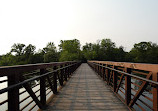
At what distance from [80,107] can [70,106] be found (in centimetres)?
26

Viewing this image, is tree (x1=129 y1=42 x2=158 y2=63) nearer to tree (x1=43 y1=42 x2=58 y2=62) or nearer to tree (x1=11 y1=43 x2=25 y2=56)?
tree (x1=43 y1=42 x2=58 y2=62)

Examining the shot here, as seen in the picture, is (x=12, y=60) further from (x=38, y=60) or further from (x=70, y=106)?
(x=70, y=106)

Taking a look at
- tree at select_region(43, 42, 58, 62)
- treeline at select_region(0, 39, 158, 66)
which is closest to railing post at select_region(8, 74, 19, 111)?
treeline at select_region(0, 39, 158, 66)

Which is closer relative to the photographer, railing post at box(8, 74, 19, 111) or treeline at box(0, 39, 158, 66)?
railing post at box(8, 74, 19, 111)

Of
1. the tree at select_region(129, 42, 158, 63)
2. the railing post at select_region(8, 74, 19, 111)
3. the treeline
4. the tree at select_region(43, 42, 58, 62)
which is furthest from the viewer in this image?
the tree at select_region(43, 42, 58, 62)

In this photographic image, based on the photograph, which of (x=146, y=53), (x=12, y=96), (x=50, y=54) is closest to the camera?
(x=12, y=96)

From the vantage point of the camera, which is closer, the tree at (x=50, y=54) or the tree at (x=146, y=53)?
the tree at (x=146, y=53)

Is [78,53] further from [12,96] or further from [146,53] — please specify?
[12,96]

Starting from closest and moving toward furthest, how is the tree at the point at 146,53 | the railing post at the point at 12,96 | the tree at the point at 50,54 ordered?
the railing post at the point at 12,96 → the tree at the point at 146,53 → the tree at the point at 50,54

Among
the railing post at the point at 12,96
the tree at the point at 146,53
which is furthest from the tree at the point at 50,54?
the railing post at the point at 12,96

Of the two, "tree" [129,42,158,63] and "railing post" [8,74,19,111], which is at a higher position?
"tree" [129,42,158,63]

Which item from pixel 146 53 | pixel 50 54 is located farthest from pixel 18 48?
pixel 146 53

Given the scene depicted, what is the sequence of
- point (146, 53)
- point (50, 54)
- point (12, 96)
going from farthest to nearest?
1. point (50, 54)
2. point (146, 53)
3. point (12, 96)

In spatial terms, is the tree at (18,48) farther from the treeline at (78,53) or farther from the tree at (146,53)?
the tree at (146,53)
